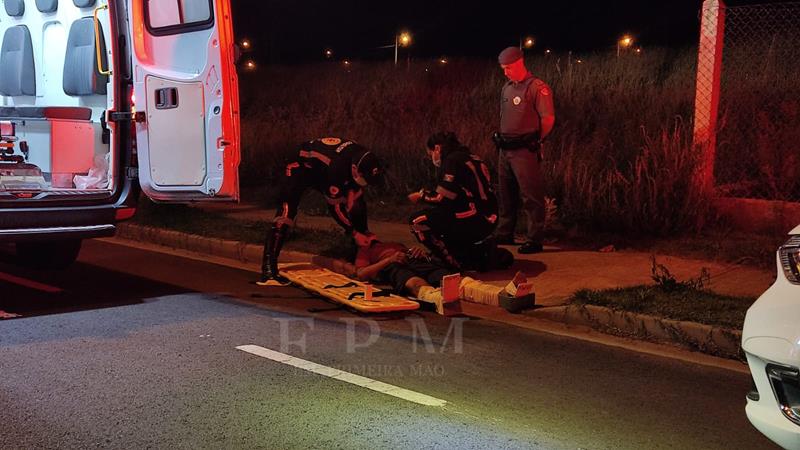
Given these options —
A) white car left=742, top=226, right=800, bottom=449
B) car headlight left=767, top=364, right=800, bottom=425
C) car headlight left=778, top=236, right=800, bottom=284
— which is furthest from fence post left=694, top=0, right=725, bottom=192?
car headlight left=767, top=364, right=800, bottom=425

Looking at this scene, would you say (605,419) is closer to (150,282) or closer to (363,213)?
(363,213)

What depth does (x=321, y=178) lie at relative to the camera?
6.93 m

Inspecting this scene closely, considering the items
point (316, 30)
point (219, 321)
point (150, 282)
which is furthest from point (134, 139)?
point (316, 30)

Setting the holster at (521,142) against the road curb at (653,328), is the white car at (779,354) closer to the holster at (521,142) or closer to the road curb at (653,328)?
the road curb at (653,328)

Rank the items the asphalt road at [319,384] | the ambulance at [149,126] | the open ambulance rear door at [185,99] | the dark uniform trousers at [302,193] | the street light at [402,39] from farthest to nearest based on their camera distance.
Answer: the street light at [402,39], the dark uniform trousers at [302,193], the open ambulance rear door at [185,99], the ambulance at [149,126], the asphalt road at [319,384]

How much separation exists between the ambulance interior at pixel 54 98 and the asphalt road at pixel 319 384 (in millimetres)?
1375

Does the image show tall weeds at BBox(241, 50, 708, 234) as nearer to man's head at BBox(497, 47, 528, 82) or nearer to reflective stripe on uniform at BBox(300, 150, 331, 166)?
man's head at BBox(497, 47, 528, 82)

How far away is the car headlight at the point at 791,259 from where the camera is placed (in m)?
2.77

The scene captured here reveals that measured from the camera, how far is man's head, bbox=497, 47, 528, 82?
766cm

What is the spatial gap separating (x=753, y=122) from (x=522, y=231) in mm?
3054

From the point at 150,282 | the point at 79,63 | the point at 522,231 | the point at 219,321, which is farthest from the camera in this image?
the point at 522,231

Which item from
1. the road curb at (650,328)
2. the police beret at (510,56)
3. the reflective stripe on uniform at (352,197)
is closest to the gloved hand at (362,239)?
the reflective stripe on uniform at (352,197)

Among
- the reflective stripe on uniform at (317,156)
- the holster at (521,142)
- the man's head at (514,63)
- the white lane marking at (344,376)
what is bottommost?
the white lane marking at (344,376)

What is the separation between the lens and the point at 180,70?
6.16 m
